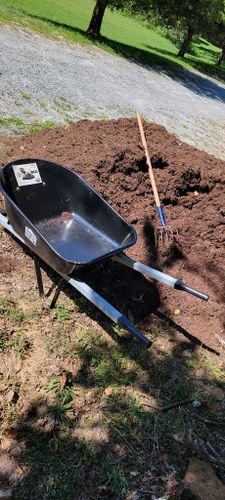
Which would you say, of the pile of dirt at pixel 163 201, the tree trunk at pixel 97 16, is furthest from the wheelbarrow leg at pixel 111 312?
the tree trunk at pixel 97 16

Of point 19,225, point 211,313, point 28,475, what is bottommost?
point 28,475

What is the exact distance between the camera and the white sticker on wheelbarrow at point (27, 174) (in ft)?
A: 13.8

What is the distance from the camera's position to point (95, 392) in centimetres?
324

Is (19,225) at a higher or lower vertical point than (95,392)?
higher

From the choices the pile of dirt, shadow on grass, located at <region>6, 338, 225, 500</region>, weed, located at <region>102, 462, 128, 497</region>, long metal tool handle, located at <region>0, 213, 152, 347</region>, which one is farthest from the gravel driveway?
weed, located at <region>102, 462, 128, 497</region>

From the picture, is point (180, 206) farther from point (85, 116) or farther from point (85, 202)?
point (85, 116)

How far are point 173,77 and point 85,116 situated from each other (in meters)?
9.59

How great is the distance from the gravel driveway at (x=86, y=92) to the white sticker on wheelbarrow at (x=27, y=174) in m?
2.72

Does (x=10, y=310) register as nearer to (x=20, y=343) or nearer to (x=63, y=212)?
(x=20, y=343)

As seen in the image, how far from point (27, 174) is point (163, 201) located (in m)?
1.76

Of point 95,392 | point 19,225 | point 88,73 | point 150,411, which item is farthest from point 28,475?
point 88,73

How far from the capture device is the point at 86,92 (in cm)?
1001

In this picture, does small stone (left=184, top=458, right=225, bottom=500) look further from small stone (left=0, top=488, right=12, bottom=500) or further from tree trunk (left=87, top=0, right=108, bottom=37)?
tree trunk (left=87, top=0, right=108, bottom=37)

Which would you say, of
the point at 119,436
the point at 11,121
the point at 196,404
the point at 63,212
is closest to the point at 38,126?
the point at 11,121
